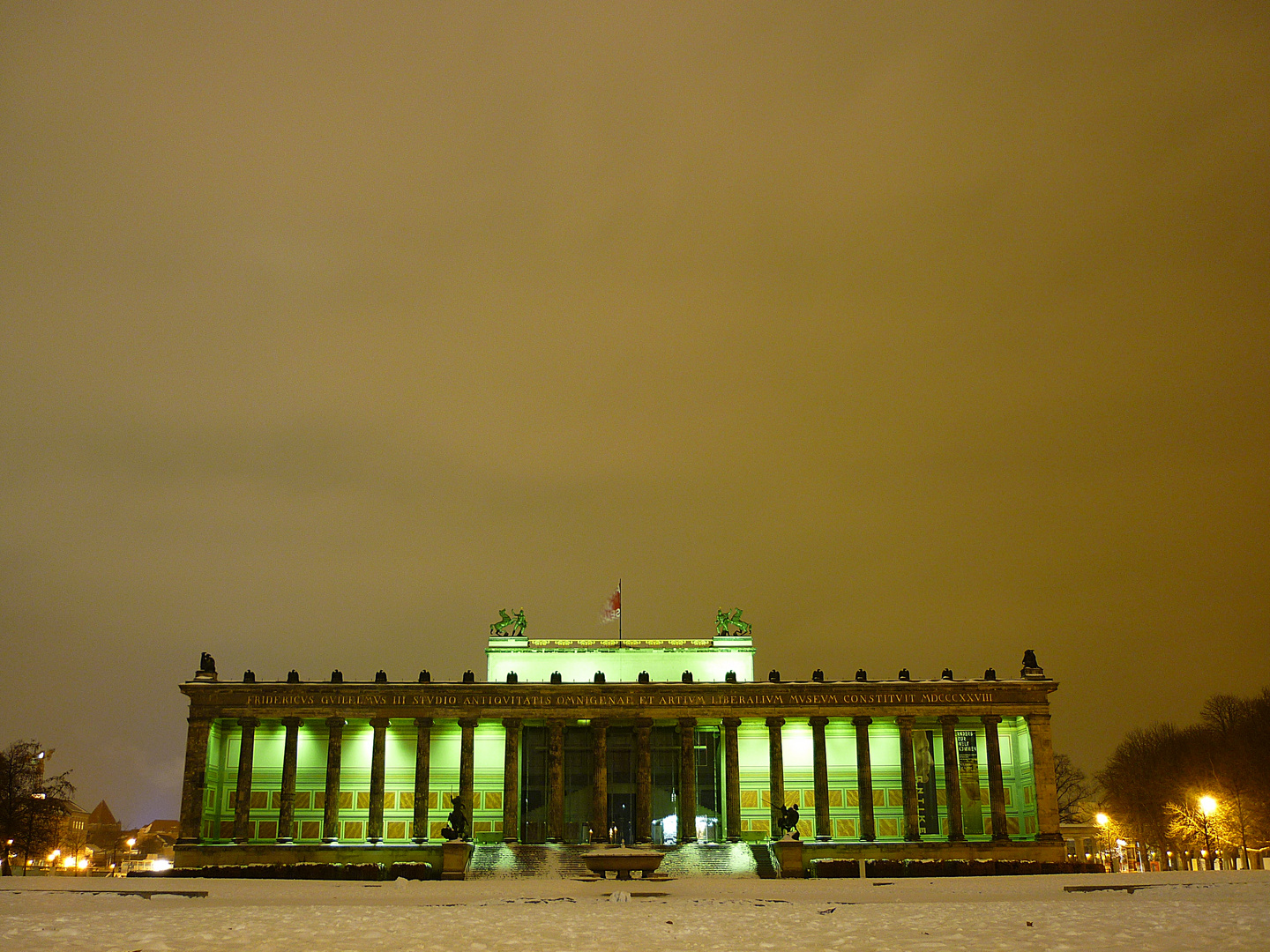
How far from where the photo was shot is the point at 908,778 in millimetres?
78875

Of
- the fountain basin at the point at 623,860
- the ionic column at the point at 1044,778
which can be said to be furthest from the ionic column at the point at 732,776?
the fountain basin at the point at 623,860

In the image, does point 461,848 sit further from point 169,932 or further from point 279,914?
point 169,932

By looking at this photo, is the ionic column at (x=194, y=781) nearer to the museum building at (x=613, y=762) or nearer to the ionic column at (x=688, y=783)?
the museum building at (x=613, y=762)

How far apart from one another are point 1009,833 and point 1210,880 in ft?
140

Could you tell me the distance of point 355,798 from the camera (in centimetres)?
8175

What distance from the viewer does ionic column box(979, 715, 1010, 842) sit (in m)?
76.8

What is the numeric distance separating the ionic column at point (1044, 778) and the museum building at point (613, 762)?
0.12m

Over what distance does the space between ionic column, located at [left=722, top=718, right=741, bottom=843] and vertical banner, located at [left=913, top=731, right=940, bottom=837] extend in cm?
1267

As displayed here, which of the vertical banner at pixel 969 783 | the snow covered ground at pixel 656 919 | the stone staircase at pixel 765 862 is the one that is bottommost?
the stone staircase at pixel 765 862

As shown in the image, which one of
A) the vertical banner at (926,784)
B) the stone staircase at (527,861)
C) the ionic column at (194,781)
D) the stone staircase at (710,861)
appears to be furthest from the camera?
the vertical banner at (926,784)

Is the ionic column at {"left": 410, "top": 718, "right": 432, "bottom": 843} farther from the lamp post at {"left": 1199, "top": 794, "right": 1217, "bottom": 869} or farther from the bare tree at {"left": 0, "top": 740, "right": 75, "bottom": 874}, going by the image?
the lamp post at {"left": 1199, "top": 794, "right": 1217, "bottom": 869}

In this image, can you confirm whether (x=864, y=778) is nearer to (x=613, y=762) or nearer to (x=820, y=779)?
(x=820, y=779)

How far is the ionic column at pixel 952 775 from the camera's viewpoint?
77062 millimetres

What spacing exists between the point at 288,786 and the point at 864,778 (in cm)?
3951
